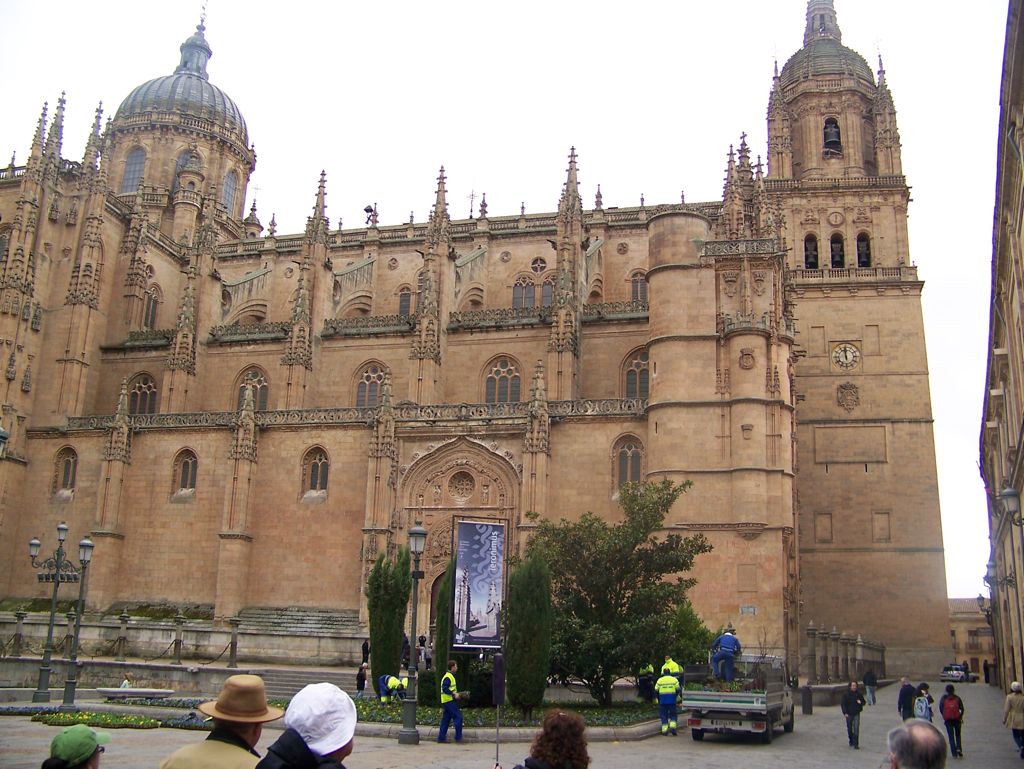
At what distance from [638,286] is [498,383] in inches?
362

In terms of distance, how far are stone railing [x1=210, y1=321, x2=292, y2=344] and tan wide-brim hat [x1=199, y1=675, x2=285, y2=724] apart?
4117 centimetres

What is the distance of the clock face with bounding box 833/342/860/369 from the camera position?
152 feet

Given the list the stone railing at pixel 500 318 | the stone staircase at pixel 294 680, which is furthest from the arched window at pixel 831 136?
the stone staircase at pixel 294 680

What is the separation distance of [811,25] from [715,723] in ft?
150

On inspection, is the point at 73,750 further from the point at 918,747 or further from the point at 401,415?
the point at 401,415

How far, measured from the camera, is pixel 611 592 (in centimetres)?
2473

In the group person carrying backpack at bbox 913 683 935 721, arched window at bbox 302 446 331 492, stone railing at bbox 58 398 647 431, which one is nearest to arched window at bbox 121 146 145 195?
stone railing at bbox 58 398 647 431

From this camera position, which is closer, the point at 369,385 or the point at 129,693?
the point at 129,693

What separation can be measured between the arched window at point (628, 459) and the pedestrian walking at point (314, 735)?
30.6 m

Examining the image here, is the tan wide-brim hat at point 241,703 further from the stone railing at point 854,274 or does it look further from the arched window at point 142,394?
the stone railing at point 854,274

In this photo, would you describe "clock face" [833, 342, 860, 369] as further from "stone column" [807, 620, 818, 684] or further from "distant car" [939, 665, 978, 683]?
"stone column" [807, 620, 818, 684]

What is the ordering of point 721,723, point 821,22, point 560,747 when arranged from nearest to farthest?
point 560,747 < point 721,723 < point 821,22

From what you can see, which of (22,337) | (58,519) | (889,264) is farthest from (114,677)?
(889,264)

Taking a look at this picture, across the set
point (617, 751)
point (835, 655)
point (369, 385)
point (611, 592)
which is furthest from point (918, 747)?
point (369, 385)
